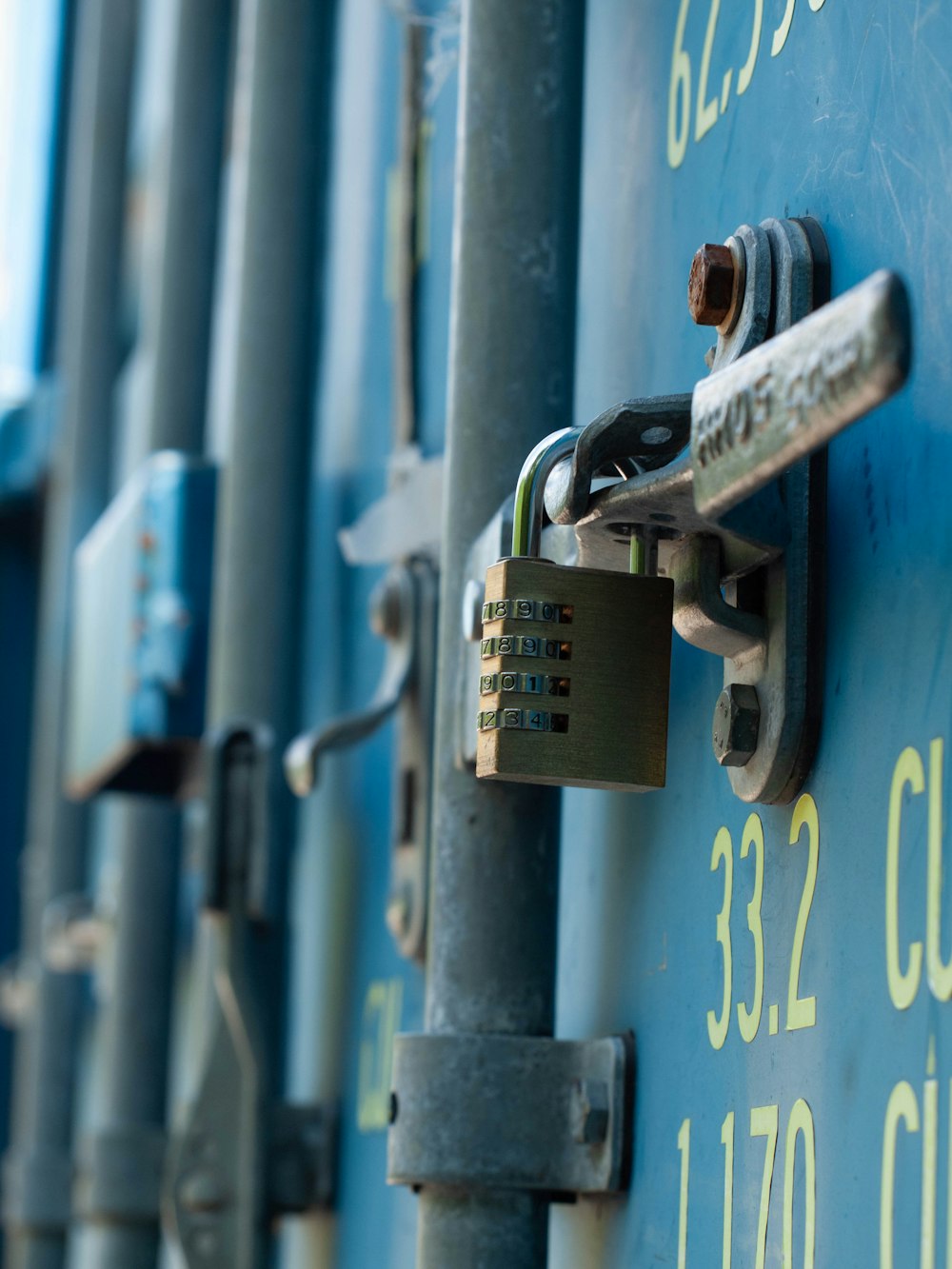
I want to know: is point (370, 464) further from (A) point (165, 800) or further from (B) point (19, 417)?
(B) point (19, 417)

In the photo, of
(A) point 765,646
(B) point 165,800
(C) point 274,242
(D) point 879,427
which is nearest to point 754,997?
(A) point 765,646

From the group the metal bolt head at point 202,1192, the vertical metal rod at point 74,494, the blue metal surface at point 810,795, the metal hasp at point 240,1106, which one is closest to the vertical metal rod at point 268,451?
the metal hasp at point 240,1106

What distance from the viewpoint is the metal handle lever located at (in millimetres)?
1431

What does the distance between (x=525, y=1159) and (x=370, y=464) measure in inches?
31.7

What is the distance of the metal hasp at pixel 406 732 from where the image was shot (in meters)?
1.41

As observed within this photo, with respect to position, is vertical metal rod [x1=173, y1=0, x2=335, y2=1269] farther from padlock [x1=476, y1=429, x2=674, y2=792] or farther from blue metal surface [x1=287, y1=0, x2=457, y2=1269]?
→ padlock [x1=476, y1=429, x2=674, y2=792]

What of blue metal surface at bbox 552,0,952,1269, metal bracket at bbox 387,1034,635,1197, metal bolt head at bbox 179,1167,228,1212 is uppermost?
blue metal surface at bbox 552,0,952,1269

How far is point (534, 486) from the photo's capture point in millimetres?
921

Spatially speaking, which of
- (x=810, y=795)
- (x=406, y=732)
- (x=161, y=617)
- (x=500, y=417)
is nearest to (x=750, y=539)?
(x=810, y=795)

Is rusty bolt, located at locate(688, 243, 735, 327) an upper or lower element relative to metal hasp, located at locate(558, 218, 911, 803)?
upper

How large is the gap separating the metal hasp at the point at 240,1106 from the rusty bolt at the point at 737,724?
911 millimetres

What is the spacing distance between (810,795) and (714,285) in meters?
0.22

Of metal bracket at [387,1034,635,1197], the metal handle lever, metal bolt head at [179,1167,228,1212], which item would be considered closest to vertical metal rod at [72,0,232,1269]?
metal bolt head at [179,1167,228,1212]

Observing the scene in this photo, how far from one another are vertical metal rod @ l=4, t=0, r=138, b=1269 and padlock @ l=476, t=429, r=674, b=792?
2253mm
